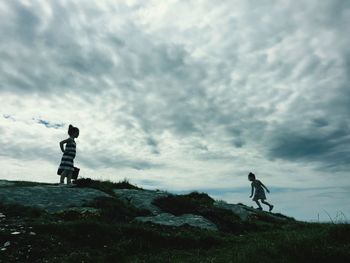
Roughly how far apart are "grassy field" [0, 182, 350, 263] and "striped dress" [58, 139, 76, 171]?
573 cm

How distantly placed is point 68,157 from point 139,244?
10.4 metres

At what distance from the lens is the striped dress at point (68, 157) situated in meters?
20.1

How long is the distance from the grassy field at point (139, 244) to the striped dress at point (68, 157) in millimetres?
5732

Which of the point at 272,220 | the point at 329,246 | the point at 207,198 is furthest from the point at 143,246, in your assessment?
the point at 207,198

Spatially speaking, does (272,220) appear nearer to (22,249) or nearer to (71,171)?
(71,171)

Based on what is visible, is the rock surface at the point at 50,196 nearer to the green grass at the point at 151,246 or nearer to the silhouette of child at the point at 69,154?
the silhouette of child at the point at 69,154

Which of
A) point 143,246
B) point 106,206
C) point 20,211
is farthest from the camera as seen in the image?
point 106,206

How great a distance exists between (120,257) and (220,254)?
2.89m

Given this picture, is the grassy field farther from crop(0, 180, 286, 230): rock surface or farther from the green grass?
crop(0, 180, 286, 230): rock surface

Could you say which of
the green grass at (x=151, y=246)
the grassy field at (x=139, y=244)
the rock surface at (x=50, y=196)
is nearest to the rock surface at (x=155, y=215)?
the grassy field at (x=139, y=244)

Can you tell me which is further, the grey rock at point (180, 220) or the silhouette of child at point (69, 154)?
the silhouette of child at point (69, 154)

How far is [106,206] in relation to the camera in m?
16.1

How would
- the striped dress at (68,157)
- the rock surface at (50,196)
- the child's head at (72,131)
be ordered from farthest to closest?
1. the child's head at (72,131)
2. the striped dress at (68,157)
3. the rock surface at (50,196)

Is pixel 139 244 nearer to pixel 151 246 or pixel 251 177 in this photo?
pixel 151 246
